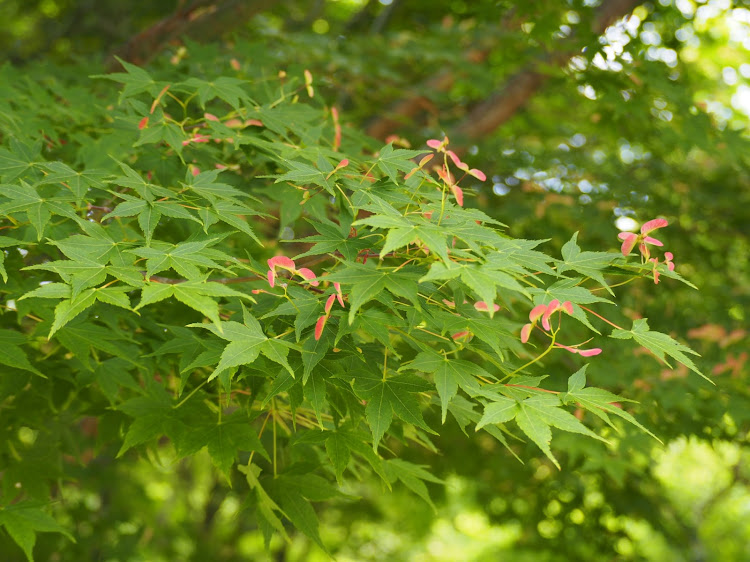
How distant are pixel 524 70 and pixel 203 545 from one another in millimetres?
4762

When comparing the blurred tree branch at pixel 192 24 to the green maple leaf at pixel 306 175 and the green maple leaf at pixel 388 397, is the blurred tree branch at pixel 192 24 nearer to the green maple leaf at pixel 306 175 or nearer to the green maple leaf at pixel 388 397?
the green maple leaf at pixel 306 175

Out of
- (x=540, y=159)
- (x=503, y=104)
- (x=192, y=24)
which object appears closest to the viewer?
(x=192, y=24)

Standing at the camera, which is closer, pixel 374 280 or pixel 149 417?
pixel 374 280

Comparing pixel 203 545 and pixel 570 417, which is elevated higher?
pixel 570 417

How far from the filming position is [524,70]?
16.2 feet

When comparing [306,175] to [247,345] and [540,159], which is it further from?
[540,159]

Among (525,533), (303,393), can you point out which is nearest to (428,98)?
(525,533)

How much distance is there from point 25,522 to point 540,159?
366 centimetres

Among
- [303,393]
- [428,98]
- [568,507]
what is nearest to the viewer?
[303,393]

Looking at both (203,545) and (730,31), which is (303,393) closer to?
(203,545)

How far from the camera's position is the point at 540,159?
464 cm

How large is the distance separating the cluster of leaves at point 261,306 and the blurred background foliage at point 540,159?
0.38m

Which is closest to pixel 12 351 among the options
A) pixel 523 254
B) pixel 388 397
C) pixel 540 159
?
pixel 388 397

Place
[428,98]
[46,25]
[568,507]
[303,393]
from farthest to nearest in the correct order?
[46,25], [428,98], [568,507], [303,393]
